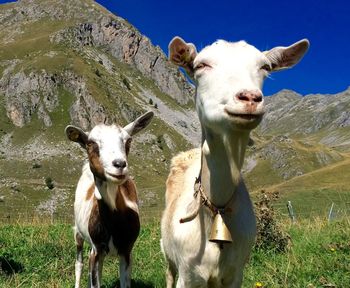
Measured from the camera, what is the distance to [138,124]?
905 cm

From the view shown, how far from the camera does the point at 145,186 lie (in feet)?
543

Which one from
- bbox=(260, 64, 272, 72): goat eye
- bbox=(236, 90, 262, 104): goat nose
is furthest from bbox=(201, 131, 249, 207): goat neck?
bbox=(260, 64, 272, 72): goat eye

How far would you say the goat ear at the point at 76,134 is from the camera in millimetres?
8359

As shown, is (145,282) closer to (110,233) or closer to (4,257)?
(110,233)

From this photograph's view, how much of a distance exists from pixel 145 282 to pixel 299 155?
647 feet

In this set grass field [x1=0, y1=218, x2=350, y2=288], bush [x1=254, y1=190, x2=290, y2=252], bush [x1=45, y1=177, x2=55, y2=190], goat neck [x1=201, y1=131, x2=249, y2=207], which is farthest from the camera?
bush [x1=45, y1=177, x2=55, y2=190]

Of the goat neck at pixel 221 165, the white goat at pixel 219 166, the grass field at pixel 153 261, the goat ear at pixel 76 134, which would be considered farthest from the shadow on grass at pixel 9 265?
the goat neck at pixel 221 165

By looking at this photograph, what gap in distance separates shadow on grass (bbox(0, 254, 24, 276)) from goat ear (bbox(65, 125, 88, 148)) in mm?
2852

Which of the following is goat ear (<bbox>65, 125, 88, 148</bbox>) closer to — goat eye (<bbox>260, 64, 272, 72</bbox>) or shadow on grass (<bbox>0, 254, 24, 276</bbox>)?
shadow on grass (<bbox>0, 254, 24, 276</bbox>)

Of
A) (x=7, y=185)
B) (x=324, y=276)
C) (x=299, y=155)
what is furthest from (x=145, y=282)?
(x=299, y=155)

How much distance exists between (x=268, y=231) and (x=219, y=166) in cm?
576

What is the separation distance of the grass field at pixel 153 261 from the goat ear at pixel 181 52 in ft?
11.7

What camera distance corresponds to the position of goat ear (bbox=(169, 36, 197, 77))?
4.72 m

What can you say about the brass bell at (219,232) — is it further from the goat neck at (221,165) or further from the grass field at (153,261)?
the grass field at (153,261)
